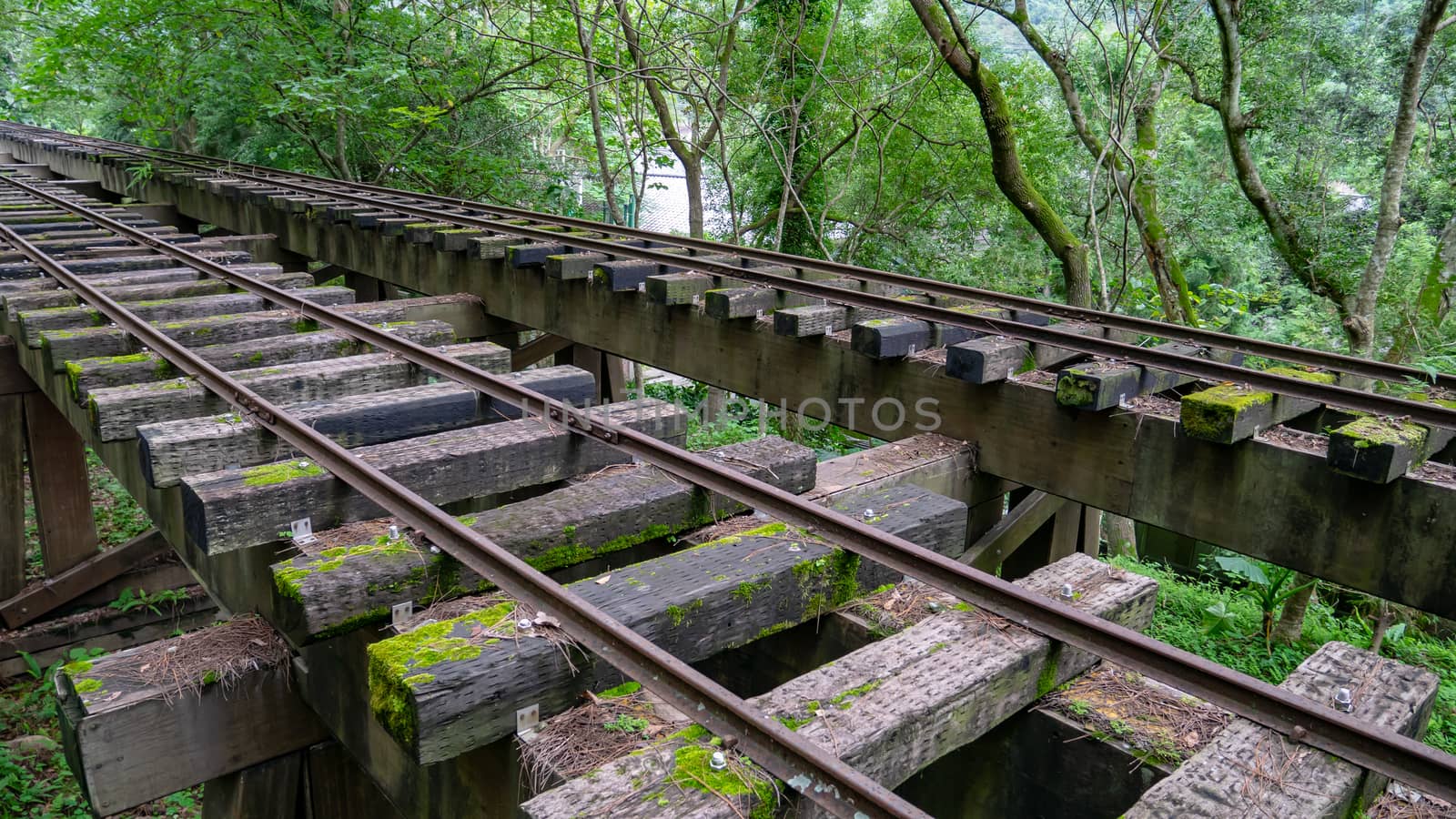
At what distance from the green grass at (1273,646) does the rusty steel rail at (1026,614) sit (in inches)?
219

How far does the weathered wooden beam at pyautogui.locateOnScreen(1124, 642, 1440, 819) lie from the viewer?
1561mm

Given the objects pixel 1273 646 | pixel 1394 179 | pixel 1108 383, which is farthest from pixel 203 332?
pixel 1394 179

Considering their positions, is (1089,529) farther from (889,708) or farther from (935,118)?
(935,118)

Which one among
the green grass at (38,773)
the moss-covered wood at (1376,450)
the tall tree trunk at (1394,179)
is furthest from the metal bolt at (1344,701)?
the tall tree trunk at (1394,179)

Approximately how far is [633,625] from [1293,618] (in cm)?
819

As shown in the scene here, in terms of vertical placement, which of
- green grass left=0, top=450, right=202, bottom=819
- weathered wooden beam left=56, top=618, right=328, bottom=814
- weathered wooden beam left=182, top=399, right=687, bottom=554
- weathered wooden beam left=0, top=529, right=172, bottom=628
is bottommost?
green grass left=0, top=450, right=202, bottom=819

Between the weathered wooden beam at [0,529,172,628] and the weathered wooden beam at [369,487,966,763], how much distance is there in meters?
5.16

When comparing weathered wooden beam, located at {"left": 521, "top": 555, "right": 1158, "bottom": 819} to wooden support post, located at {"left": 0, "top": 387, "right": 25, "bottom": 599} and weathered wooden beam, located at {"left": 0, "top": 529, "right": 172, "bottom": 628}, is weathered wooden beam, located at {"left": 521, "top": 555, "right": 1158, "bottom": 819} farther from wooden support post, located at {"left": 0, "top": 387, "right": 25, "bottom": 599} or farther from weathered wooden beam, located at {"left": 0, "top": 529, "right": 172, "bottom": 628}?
wooden support post, located at {"left": 0, "top": 387, "right": 25, "bottom": 599}

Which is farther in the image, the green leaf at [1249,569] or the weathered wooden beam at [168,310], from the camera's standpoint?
the green leaf at [1249,569]

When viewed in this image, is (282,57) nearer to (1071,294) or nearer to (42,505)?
(42,505)

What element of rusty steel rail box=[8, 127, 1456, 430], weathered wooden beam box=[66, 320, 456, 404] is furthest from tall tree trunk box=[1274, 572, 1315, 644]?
weathered wooden beam box=[66, 320, 456, 404]

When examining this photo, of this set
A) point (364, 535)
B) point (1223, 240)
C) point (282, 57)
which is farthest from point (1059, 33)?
point (364, 535)

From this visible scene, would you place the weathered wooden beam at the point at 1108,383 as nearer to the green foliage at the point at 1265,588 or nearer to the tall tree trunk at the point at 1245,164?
the green foliage at the point at 1265,588

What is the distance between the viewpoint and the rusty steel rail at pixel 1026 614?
1638 mm
